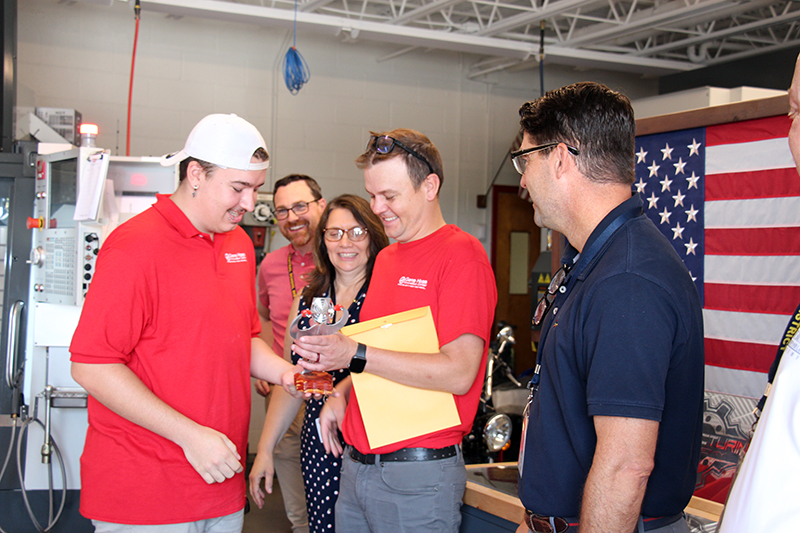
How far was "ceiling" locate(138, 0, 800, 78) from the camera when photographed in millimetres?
4965

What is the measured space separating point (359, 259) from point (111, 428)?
41.3 inches

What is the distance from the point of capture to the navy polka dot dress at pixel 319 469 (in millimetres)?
2129

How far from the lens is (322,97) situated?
612cm

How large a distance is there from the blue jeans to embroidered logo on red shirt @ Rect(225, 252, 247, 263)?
72 centimetres

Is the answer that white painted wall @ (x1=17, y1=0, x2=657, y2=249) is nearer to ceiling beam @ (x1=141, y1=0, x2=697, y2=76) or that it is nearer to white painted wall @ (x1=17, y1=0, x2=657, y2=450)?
white painted wall @ (x1=17, y1=0, x2=657, y2=450)

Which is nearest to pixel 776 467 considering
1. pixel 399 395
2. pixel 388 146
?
pixel 399 395

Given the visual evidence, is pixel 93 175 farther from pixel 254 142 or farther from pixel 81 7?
pixel 81 7

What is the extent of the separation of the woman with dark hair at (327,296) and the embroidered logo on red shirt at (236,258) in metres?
0.42

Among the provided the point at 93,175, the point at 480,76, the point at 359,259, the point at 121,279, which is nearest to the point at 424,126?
the point at 480,76

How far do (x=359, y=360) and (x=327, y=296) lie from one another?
642 millimetres

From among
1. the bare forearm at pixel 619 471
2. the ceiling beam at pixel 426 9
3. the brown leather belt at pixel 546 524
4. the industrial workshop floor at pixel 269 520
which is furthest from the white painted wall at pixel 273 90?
the bare forearm at pixel 619 471

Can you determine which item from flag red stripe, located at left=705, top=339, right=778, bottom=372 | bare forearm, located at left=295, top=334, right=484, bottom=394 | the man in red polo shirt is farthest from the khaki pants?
flag red stripe, located at left=705, top=339, right=778, bottom=372

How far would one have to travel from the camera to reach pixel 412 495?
1.70 meters

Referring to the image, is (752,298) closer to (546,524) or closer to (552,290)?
(552,290)
